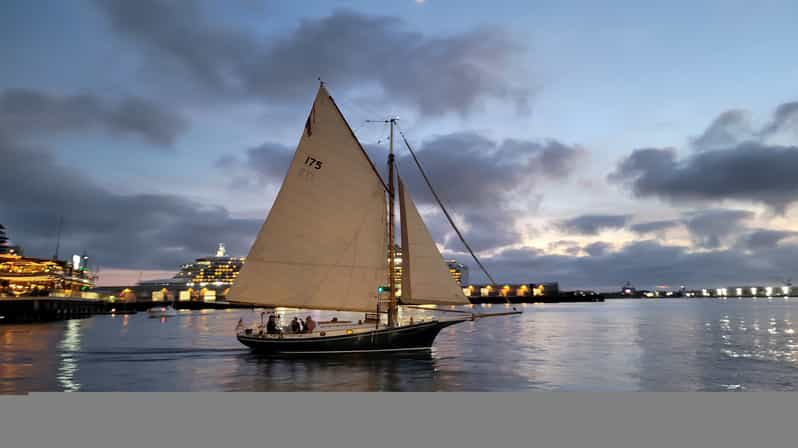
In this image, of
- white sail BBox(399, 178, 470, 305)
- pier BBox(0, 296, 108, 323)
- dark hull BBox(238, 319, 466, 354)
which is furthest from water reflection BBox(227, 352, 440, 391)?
pier BBox(0, 296, 108, 323)

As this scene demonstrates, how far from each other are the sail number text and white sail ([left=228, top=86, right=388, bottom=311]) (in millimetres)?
57

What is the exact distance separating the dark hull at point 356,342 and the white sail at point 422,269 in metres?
2.38

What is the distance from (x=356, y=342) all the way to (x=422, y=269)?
5825 millimetres

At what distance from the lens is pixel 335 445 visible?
10289 millimetres

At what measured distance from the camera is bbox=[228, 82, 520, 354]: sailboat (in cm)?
2812

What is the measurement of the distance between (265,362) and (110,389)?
8789 millimetres

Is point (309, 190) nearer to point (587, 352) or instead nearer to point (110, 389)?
point (110, 389)

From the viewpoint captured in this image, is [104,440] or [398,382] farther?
[398,382]

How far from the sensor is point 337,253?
94.4ft

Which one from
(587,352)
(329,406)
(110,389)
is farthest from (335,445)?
(587,352)

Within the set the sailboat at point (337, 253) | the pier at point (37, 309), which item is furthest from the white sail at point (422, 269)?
the pier at point (37, 309)

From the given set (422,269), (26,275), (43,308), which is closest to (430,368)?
(422,269)

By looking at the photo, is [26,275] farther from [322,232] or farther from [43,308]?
[322,232]

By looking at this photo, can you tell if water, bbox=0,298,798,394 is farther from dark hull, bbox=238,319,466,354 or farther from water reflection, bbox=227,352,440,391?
dark hull, bbox=238,319,466,354
